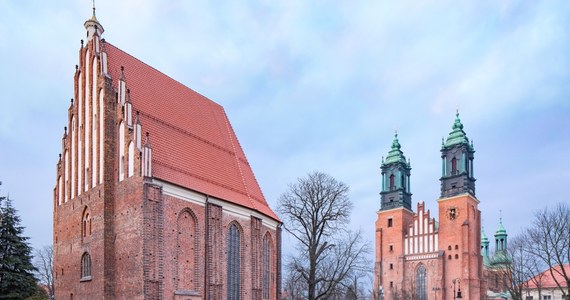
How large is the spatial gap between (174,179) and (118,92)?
415 centimetres

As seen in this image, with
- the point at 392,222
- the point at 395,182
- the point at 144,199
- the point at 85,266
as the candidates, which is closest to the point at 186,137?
the point at 144,199

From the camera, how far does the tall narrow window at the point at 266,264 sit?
89.7 feet

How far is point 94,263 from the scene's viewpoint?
21.2 metres

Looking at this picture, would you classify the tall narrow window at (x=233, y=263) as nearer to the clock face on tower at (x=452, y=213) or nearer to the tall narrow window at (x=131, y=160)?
the tall narrow window at (x=131, y=160)

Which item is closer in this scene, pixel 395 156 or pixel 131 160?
pixel 131 160

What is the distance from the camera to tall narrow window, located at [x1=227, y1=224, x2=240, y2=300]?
24250 mm

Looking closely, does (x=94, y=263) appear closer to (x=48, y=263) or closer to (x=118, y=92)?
(x=118, y=92)

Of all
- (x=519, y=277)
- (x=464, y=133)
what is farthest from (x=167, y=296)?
(x=464, y=133)

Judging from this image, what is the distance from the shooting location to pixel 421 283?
191ft

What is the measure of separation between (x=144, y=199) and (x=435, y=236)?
44172mm

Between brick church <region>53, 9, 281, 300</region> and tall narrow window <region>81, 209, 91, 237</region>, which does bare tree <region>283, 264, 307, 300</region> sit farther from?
tall narrow window <region>81, 209, 91, 237</region>

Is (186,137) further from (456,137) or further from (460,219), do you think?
(456,137)

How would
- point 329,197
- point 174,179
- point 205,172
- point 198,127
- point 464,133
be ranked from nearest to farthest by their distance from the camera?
point 174,179 < point 205,172 < point 198,127 < point 329,197 < point 464,133

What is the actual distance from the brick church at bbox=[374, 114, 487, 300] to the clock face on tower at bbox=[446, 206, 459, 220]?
0.33 feet
